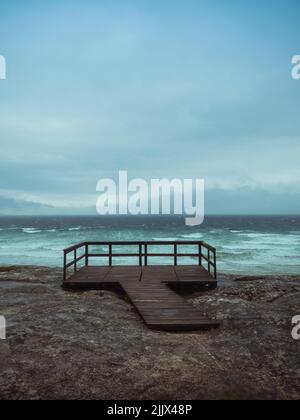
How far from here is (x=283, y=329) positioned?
6.50 metres

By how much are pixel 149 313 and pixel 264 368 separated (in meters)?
3.23

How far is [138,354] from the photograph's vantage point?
17.5 feet

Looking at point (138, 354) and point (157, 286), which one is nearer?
point (138, 354)

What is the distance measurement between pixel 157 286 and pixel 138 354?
16.5ft

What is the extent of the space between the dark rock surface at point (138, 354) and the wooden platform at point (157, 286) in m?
0.30

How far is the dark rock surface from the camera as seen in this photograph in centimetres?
425

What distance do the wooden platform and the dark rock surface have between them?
30 centimetres

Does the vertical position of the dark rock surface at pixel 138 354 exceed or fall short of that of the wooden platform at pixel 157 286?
it exceeds it

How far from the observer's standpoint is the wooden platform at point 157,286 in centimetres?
700

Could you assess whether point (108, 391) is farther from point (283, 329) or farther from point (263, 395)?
point (283, 329)

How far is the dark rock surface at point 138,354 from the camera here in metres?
4.25

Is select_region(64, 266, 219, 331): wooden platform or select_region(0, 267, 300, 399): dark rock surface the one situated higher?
select_region(0, 267, 300, 399): dark rock surface

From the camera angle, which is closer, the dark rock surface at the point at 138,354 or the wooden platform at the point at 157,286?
the dark rock surface at the point at 138,354
